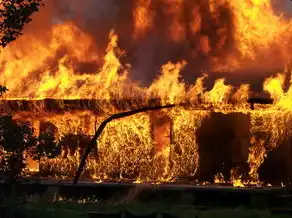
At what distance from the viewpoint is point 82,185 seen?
52.6 feet

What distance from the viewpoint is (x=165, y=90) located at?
54.7 ft

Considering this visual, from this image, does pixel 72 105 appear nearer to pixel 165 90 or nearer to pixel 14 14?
pixel 165 90

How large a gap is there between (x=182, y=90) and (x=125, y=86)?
6.40 feet

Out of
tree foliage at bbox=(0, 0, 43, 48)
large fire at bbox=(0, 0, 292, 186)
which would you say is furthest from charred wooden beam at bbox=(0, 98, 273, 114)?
tree foliage at bbox=(0, 0, 43, 48)

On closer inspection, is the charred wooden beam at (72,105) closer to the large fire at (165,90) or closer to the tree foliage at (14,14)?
the large fire at (165,90)

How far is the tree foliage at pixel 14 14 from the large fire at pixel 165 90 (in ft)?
20.7

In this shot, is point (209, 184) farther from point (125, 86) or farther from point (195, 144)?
point (125, 86)

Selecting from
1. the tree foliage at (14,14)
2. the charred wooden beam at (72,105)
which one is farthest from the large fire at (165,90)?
the tree foliage at (14,14)

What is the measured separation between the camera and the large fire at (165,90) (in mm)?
16359

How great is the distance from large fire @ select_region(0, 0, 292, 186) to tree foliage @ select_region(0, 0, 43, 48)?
6315 mm

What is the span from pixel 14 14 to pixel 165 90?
6972 millimetres

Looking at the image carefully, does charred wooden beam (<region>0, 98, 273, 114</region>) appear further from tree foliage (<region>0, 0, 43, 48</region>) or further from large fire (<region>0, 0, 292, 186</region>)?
tree foliage (<region>0, 0, 43, 48</region>)

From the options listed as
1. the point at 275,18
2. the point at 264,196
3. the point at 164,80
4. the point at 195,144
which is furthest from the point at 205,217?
the point at 275,18

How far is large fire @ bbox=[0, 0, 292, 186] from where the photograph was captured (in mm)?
16359
